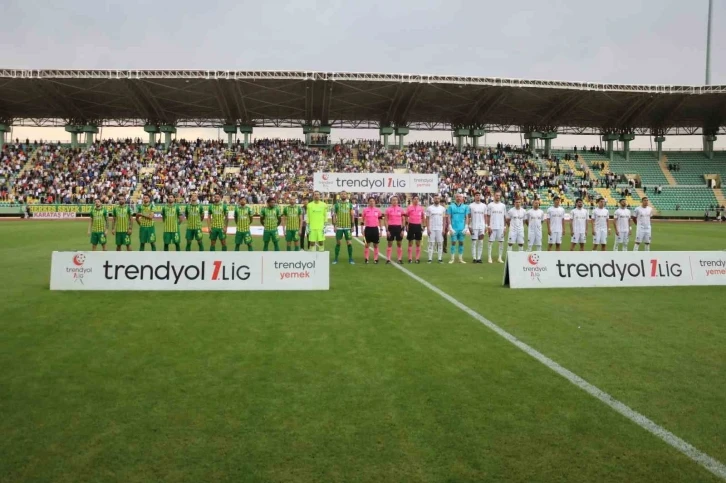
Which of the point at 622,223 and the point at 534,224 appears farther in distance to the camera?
the point at 622,223

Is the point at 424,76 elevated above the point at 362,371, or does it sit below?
above

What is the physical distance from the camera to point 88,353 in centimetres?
604

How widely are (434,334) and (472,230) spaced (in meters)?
8.80

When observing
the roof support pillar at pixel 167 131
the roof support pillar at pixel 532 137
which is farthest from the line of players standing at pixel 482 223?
the roof support pillar at pixel 167 131

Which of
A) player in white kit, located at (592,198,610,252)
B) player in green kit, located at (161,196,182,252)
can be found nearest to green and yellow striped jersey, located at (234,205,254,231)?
player in green kit, located at (161,196,182,252)

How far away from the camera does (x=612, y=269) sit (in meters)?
10.9

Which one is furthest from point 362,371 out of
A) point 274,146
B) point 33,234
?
point 274,146

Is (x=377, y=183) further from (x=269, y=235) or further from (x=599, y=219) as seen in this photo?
(x=269, y=235)

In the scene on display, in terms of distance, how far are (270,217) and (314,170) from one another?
33316mm

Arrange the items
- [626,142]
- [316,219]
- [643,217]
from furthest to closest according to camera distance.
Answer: [626,142]
[643,217]
[316,219]

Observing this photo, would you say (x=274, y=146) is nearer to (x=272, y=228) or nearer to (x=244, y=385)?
(x=272, y=228)

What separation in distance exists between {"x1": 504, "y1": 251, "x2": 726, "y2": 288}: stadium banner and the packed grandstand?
2984 cm

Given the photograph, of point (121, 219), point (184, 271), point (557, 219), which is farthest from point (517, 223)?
point (121, 219)

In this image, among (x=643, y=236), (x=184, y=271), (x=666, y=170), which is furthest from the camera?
(x=666, y=170)
